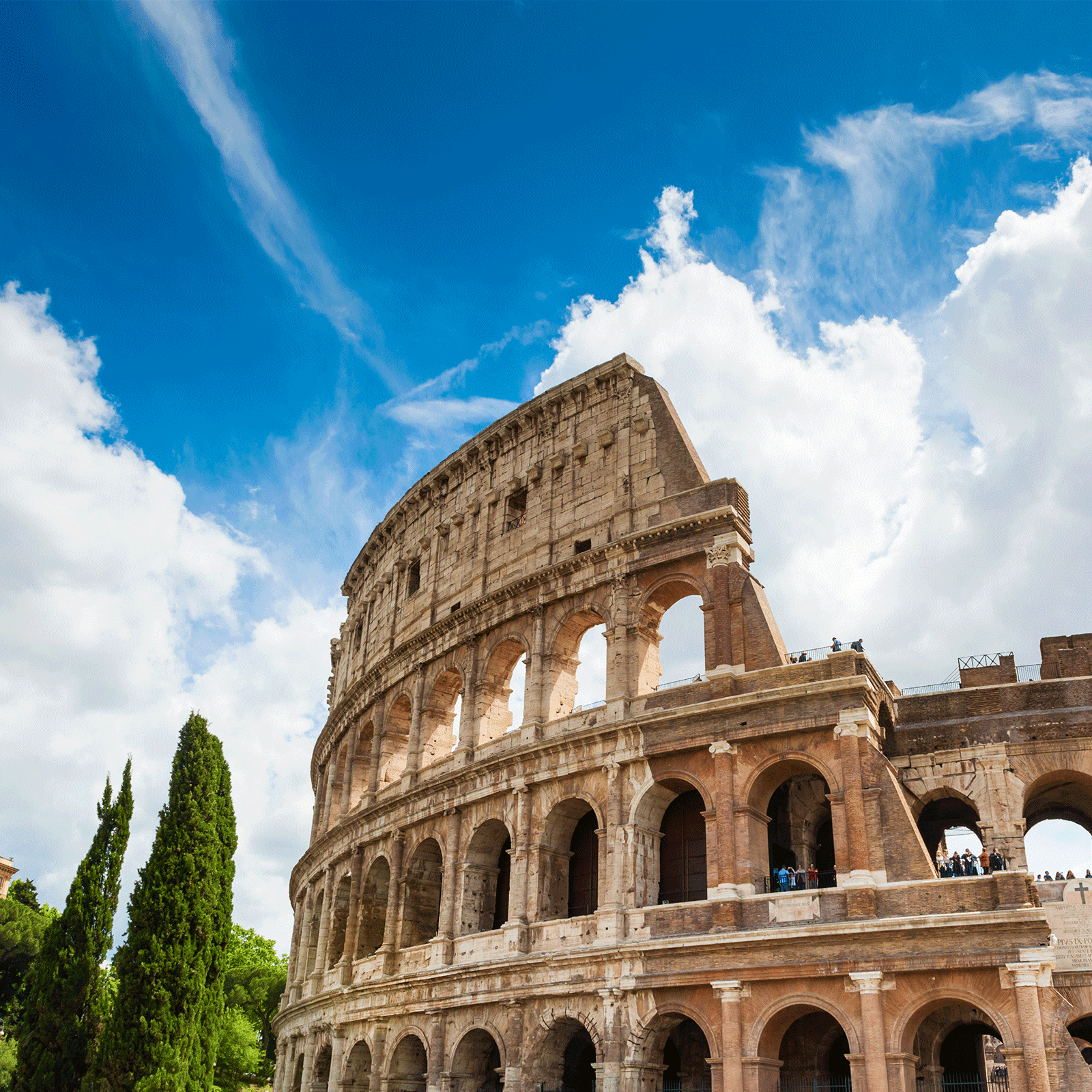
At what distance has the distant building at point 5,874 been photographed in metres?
54.2

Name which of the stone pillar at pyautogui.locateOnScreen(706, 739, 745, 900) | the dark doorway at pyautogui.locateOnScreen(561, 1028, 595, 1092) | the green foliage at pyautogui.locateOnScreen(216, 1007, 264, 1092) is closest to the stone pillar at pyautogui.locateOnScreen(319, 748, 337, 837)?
the dark doorway at pyautogui.locateOnScreen(561, 1028, 595, 1092)

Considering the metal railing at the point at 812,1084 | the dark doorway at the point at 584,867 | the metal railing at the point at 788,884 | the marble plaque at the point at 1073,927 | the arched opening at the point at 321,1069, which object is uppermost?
the dark doorway at the point at 584,867

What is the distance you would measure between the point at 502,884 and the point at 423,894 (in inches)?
99.2

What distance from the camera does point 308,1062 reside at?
29.1 meters

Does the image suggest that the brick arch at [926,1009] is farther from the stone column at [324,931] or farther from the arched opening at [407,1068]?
the stone column at [324,931]

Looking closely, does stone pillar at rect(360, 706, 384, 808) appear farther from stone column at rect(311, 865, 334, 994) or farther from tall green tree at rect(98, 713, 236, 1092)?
tall green tree at rect(98, 713, 236, 1092)

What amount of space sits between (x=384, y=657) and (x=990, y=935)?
19.0 m

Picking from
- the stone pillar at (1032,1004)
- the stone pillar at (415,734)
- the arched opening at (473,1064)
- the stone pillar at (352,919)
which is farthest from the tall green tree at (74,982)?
the stone pillar at (1032,1004)

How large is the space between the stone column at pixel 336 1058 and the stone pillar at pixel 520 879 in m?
7.15

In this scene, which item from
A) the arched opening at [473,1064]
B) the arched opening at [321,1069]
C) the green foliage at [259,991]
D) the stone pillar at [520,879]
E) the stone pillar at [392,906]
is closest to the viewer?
the stone pillar at [520,879]

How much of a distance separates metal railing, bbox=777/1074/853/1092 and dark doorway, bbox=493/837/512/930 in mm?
7274

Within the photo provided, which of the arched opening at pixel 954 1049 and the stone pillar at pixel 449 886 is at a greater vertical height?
the stone pillar at pixel 449 886

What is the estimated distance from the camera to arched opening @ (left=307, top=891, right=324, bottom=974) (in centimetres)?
3244

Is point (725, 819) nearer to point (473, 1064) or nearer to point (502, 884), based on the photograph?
point (502, 884)
